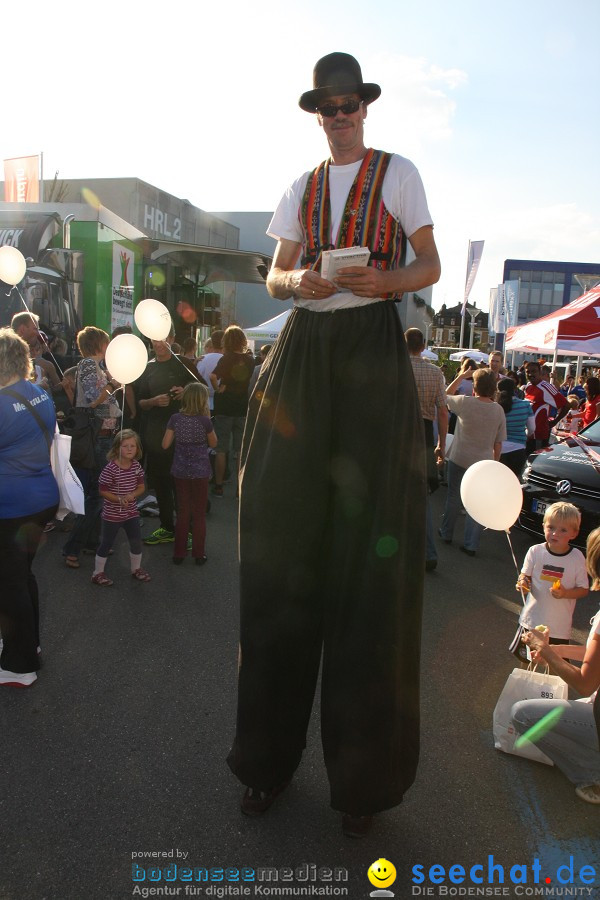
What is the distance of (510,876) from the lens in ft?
7.41

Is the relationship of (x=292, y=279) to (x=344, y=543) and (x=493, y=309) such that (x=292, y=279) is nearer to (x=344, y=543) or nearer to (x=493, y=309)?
(x=344, y=543)

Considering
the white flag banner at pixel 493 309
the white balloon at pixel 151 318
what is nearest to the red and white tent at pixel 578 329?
the white balloon at pixel 151 318

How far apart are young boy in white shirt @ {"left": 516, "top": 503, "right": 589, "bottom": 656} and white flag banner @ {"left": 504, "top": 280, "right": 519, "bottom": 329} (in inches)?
844

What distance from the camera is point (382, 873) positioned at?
86.1 inches

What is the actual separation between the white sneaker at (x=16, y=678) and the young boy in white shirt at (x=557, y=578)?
104 inches

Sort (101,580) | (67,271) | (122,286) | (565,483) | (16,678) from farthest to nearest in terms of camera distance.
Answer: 1. (122,286)
2. (67,271)
3. (565,483)
4. (101,580)
5. (16,678)

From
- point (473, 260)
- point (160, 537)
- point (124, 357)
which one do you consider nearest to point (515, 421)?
point (160, 537)

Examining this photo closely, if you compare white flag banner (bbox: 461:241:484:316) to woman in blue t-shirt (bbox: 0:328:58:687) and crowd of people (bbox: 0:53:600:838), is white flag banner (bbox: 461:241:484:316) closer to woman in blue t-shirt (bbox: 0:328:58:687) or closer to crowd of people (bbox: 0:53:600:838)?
woman in blue t-shirt (bbox: 0:328:58:687)

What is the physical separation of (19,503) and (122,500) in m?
1.72

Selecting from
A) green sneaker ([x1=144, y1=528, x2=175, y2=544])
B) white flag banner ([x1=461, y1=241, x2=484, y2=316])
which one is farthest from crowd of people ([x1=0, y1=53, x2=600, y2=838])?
white flag banner ([x1=461, y1=241, x2=484, y2=316])

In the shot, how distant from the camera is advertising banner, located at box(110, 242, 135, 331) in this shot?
40.4 feet

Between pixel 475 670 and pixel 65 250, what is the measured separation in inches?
372

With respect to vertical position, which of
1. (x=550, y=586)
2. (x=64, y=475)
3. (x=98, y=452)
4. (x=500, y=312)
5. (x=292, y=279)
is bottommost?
(x=550, y=586)

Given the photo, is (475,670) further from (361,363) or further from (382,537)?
(361,363)
